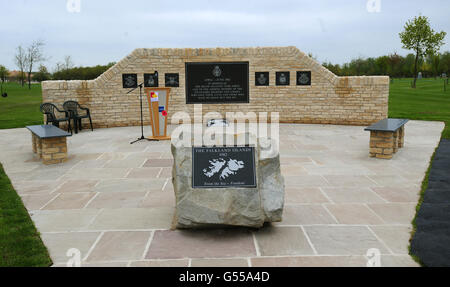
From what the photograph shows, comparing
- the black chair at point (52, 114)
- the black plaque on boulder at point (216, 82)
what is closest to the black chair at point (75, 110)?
the black chair at point (52, 114)

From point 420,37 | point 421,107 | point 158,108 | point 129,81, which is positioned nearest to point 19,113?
point 129,81

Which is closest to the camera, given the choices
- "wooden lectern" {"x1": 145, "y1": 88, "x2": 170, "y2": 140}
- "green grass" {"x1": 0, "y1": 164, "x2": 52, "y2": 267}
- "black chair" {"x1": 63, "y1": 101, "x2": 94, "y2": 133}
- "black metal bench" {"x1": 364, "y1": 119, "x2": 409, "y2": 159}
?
"green grass" {"x1": 0, "y1": 164, "x2": 52, "y2": 267}

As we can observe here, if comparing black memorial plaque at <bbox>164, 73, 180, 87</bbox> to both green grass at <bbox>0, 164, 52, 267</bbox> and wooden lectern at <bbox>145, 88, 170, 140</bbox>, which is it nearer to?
wooden lectern at <bbox>145, 88, 170, 140</bbox>

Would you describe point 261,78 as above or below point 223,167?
above

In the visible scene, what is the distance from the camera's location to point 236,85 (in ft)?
41.1

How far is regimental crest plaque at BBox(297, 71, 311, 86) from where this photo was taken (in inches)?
496

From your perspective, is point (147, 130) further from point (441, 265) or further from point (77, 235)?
point (441, 265)

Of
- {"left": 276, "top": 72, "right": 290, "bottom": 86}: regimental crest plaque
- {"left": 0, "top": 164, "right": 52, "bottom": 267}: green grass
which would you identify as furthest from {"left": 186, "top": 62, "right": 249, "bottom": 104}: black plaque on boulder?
{"left": 0, "top": 164, "right": 52, "bottom": 267}: green grass

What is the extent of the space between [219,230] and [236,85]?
8971mm

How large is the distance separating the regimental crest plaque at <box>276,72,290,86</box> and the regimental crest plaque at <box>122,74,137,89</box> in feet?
15.0

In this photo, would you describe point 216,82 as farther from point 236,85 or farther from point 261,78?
point 261,78

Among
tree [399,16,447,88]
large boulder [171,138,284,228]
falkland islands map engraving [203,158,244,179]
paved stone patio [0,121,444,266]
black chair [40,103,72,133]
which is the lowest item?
paved stone patio [0,121,444,266]
